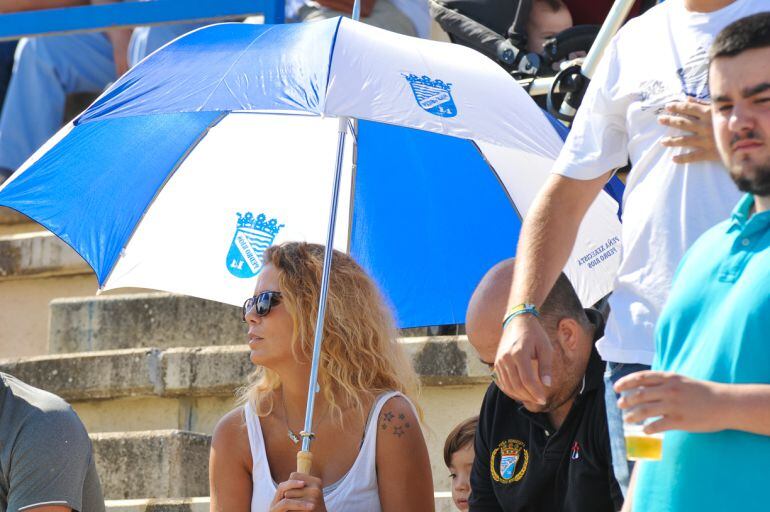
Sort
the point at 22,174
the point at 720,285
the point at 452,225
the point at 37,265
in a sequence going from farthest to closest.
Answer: the point at 37,265
the point at 452,225
the point at 22,174
the point at 720,285

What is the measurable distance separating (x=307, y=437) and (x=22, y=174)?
114 cm

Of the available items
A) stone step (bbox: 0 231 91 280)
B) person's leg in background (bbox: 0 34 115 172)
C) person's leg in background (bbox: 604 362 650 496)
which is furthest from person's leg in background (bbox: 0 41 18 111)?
person's leg in background (bbox: 604 362 650 496)

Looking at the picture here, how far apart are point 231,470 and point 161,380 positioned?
5.10 ft

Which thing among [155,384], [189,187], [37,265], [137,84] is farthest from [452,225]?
[37,265]

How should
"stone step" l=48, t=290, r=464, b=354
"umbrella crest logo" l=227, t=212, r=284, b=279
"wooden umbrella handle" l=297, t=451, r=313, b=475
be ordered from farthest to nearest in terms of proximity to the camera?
"stone step" l=48, t=290, r=464, b=354, "umbrella crest logo" l=227, t=212, r=284, b=279, "wooden umbrella handle" l=297, t=451, r=313, b=475

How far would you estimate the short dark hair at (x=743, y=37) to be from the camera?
236 centimetres

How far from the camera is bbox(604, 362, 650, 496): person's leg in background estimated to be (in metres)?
2.77

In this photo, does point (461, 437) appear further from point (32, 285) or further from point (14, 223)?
point (14, 223)

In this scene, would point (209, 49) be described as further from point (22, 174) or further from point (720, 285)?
point (720, 285)

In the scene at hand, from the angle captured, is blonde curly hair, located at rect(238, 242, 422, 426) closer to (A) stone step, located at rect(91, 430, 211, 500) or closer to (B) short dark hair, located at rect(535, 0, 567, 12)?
(A) stone step, located at rect(91, 430, 211, 500)

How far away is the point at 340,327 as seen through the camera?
4.11 metres

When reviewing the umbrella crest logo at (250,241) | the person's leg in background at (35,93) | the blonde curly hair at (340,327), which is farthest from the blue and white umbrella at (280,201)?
the person's leg in background at (35,93)

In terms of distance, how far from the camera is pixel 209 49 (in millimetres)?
3633

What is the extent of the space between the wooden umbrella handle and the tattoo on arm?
35 cm
